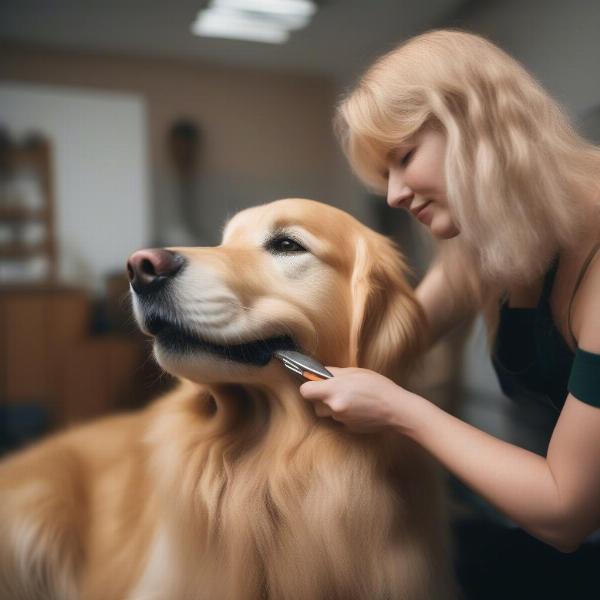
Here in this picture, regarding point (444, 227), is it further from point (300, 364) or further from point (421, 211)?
point (300, 364)

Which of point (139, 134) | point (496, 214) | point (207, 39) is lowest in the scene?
point (496, 214)

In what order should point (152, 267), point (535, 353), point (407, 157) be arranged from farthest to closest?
point (535, 353), point (407, 157), point (152, 267)

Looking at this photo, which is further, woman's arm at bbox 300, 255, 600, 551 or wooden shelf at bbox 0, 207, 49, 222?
wooden shelf at bbox 0, 207, 49, 222

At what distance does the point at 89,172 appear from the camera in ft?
2.57

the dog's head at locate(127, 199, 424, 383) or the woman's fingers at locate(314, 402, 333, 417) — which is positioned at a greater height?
the dog's head at locate(127, 199, 424, 383)

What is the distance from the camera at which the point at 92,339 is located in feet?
2.62

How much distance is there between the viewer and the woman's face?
0.71 m

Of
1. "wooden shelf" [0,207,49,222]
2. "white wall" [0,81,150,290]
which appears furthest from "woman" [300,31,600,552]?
"wooden shelf" [0,207,49,222]

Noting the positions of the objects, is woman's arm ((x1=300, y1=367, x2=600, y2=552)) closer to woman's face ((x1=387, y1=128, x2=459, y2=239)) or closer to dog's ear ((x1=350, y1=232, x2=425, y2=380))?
dog's ear ((x1=350, y1=232, x2=425, y2=380))

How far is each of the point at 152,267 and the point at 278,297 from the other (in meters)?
0.16

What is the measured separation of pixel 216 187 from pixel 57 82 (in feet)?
0.85

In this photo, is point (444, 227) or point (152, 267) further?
point (444, 227)

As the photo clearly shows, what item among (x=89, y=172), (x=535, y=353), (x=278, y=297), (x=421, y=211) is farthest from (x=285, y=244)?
(x=535, y=353)

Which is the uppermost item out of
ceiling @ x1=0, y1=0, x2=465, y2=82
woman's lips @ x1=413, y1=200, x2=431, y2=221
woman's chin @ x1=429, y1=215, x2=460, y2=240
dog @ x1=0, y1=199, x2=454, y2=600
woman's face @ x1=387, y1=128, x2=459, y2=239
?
ceiling @ x1=0, y1=0, x2=465, y2=82
